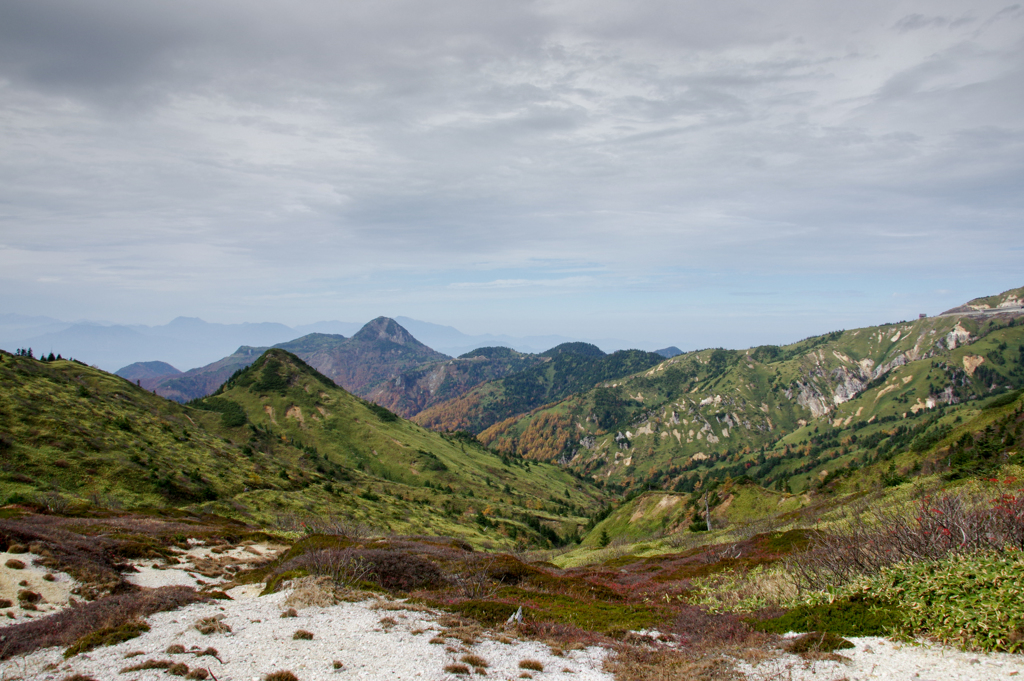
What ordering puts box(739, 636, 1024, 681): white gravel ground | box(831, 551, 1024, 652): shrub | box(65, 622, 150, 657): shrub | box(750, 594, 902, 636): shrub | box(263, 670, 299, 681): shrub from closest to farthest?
box(739, 636, 1024, 681): white gravel ground
box(831, 551, 1024, 652): shrub
box(263, 670, 299, 681): shrub
box(65, 622, 150, 657): shrub
box(750, 594, 902, 636): shrub

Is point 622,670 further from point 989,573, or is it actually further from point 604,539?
point 604,539

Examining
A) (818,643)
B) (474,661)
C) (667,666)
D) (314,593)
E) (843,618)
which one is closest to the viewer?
(818,643)

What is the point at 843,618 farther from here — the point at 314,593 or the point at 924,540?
the point at 314,593

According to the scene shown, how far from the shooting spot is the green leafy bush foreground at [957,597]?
1472 cm

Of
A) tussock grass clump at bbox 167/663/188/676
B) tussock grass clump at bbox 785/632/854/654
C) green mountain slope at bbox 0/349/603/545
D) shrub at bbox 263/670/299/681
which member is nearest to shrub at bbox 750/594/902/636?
tussock grass clump at bbox 785/632/854/654

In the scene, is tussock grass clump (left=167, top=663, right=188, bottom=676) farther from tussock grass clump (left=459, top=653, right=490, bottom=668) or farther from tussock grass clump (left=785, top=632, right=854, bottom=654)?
tussock grass clump (left=785, top=632, right=854, bottom=654)

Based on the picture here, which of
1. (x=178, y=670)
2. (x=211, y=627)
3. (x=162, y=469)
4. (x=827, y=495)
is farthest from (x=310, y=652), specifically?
(x=827, y=495)

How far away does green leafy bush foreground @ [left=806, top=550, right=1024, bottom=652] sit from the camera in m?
14.7

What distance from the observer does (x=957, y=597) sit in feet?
53.6

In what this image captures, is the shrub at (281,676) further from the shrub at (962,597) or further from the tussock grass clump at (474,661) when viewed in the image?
the shrub at (962,597)

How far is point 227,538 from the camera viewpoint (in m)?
52.2

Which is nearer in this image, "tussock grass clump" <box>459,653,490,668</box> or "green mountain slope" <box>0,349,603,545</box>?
"tussock grass clump" <box>459,653,490,668</box>

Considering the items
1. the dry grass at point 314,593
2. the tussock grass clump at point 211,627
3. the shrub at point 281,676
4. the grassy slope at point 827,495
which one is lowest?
the grassy slope at point 827,495

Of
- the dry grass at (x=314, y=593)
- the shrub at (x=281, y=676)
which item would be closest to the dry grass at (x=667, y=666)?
the shrub at (x=281, y=676)
